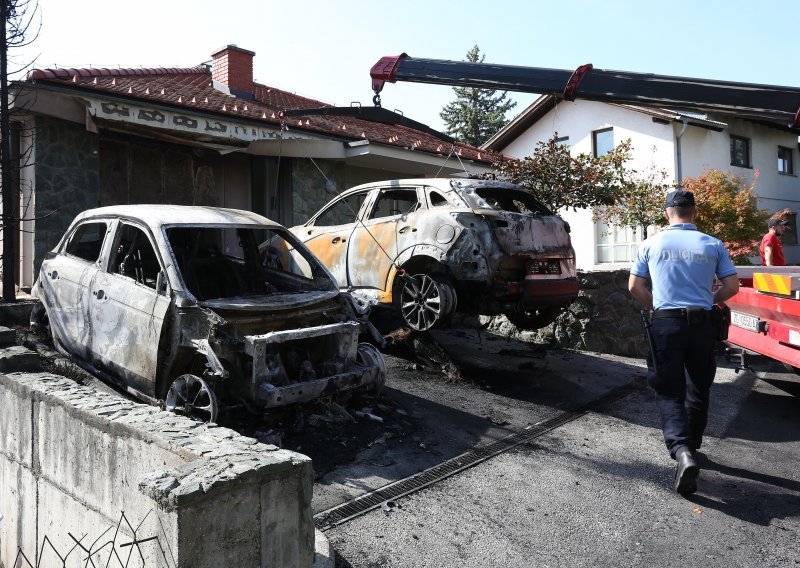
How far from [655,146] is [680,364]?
1734cm

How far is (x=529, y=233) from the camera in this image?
6.37 m

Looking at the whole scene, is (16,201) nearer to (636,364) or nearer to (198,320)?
(198,320)

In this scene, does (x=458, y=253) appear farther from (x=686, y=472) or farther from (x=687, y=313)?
(x=686, y=472)

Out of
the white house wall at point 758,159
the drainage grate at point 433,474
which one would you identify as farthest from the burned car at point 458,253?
the white house wall at point 758,159

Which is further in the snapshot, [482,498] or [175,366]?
[175,366]

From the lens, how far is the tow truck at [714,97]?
5.35m

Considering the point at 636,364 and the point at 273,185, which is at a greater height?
the point at 273,185

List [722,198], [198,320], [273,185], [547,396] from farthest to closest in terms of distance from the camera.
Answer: [722,198] → [273,185] → [547,396] → [198,320]

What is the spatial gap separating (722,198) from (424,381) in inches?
493

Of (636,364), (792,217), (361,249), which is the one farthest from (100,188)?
(792,217)

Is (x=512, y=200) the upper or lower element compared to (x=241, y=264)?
upper

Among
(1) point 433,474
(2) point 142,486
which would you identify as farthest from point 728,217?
(2) point 142,486

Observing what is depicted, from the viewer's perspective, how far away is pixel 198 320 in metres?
4.58

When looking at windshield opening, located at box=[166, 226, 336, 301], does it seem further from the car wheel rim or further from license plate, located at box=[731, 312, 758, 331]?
license plate, located at box=[731, 312, 758, 331]
